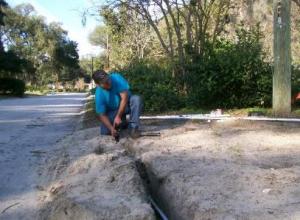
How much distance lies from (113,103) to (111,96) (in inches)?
4.9

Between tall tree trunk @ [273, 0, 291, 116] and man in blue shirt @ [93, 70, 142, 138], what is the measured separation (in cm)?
308

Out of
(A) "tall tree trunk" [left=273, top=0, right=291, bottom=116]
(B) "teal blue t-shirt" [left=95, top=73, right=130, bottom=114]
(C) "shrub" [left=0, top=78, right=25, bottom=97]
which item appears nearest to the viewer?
(B) "teal blue t-shirt" [left=95, top=73, right=130, bottom=114]

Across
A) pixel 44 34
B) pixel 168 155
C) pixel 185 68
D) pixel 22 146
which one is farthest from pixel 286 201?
pixel 44 34

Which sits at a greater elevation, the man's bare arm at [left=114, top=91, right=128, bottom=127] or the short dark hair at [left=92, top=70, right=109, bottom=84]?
the short dark hair at [left=92, top=70, right=109, bottom=84]

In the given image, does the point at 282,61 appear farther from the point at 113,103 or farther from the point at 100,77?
the point at 100,77

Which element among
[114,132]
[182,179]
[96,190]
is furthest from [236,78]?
[96,190]

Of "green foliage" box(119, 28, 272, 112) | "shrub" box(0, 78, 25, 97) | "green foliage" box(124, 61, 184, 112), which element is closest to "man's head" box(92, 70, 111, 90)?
"green foliage" box(119, 28, 272, 112)

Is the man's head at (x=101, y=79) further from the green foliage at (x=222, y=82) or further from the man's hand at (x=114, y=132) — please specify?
the green foliage at (x=222, y=82)

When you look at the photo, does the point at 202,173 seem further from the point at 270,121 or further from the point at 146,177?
the point at 270,121

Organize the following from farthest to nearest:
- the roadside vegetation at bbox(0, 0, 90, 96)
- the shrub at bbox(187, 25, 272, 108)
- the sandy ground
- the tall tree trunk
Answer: the roadside vegetation at bbox(0, 0, 90, 96) < the shrub at bbox(187, 25, 272, 108) < the tall tree trunk < the sandy ground

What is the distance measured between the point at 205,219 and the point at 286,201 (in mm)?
720

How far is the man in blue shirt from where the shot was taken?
344 inches

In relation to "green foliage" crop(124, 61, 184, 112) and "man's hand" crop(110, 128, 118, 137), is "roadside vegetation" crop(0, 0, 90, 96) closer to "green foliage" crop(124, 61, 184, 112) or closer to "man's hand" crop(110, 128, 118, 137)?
"green foliage" crop(124, 61, 184, 112)

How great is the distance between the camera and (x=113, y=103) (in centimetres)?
914
